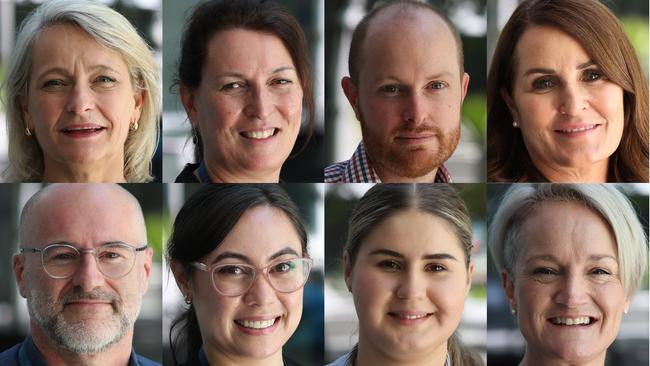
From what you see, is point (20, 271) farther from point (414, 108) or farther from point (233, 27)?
point (414, 108)

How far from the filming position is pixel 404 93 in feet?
12.5

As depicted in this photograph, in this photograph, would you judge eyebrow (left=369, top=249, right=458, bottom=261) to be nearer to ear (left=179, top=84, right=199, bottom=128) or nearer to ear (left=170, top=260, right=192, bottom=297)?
ear (left=170, top=260, right=192, bottom=297)

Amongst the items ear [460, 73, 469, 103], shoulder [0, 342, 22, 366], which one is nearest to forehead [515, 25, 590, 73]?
ear [460, 73, 469, 103]

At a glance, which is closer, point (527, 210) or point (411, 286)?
point (411, 286)

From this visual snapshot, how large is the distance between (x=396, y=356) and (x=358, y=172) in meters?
0.66

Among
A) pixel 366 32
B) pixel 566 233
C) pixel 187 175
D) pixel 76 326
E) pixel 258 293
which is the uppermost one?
pixel 366 32

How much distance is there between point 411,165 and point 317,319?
2.10 feet

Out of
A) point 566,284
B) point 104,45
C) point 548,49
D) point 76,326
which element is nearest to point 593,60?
point 548,49

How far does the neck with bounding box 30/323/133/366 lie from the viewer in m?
3.80

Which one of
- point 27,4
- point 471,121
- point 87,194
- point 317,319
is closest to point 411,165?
point 471,121

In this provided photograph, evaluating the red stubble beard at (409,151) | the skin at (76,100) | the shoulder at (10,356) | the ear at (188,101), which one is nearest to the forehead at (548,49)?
the red stubble beard at (409,151)

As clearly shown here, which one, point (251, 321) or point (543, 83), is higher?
point (543, 83)

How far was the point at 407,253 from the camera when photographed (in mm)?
3840

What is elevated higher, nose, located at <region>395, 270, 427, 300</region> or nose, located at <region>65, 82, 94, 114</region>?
nose, located at <region>65, 82, 94, 114</region>
